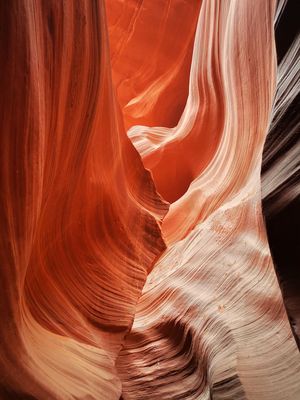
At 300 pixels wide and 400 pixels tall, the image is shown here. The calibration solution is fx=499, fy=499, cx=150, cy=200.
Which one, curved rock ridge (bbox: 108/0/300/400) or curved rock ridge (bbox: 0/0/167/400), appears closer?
curved rock ridge (bbox: 0/0/167/400)

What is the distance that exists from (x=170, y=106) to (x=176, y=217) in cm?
147

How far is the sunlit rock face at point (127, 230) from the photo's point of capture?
1.16m

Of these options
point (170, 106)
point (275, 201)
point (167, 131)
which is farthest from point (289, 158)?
point (170, 106)

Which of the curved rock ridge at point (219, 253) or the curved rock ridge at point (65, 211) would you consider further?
the curved rock ridge at point (219, 253)

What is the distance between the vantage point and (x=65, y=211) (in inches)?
70.1

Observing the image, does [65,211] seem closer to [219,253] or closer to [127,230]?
[127,230]

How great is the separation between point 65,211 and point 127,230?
45 cm

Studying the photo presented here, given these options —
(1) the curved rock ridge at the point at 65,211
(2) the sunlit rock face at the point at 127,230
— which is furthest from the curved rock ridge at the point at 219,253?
(1) the curved rock ridge at the point at 65,211

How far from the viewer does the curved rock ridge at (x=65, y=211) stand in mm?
1130

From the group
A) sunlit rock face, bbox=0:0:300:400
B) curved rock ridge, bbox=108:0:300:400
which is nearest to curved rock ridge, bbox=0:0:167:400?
sunlit rock face, bbox=0:0:300:400

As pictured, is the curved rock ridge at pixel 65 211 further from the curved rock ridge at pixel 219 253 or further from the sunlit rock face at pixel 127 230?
the curved rock ridge at pixel 219 253

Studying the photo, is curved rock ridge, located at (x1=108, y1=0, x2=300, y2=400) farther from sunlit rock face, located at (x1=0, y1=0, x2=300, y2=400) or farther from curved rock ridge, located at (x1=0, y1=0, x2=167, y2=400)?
curved rock ridge, located at (x1=0, y1=0, x2=167, y2=400)

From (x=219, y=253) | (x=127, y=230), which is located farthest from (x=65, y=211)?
(x=219, y=253)

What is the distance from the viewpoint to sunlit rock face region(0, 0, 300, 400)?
1159mm
